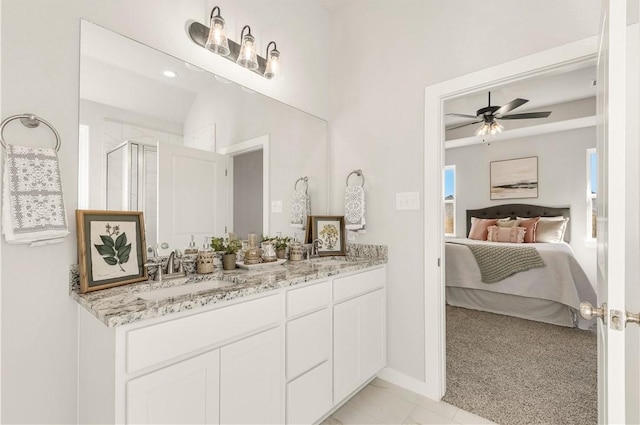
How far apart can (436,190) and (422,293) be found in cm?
71

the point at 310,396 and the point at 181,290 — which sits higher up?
the point at 181,290

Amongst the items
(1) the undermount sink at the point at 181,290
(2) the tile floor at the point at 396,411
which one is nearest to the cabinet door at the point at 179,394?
(1) the undermount sink at the point at 181,290

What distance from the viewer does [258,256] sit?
6.61ft

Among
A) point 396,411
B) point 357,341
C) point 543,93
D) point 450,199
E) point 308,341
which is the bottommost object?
point 396,411

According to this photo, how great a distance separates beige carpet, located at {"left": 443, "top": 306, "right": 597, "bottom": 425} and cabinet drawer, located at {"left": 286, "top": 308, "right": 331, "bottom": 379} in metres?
1.02

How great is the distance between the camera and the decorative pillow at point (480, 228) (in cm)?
548

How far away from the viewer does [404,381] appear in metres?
2.22

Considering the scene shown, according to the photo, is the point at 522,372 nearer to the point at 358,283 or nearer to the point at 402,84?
the point at 358,283

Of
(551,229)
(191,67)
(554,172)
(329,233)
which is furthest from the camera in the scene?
(554,172)

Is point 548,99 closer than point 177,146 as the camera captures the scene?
No

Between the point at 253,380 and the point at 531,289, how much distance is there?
353cm

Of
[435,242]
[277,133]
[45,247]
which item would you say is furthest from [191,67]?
[435,242]

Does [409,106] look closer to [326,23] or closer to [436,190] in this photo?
[436,190]

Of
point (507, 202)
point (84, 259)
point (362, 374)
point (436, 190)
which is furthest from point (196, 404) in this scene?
point (507, 202)
